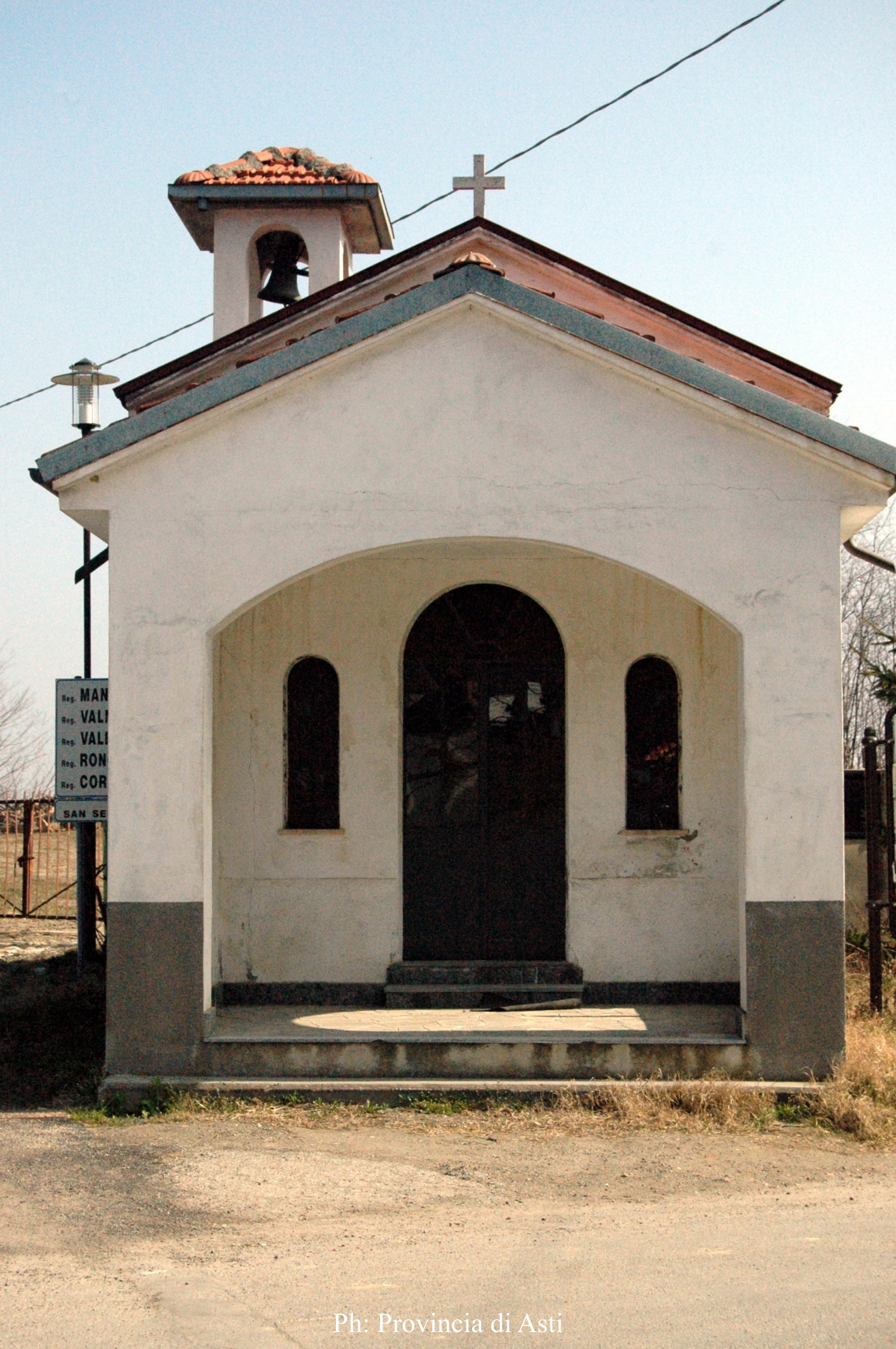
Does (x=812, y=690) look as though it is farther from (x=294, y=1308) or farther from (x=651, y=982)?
(x=294, y=1308)

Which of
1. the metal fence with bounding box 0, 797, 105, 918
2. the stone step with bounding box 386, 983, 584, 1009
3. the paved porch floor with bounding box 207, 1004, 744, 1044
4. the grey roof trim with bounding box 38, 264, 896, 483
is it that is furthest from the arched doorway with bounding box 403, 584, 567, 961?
the metal fence with bounding box 0, 797, 105, 918

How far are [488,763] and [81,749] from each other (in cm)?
360

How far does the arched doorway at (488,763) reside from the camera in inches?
408

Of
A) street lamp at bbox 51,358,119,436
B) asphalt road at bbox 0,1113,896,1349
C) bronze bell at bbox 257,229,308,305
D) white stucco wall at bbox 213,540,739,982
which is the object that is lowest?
asphalt road at bbox 0,1113,896,1349

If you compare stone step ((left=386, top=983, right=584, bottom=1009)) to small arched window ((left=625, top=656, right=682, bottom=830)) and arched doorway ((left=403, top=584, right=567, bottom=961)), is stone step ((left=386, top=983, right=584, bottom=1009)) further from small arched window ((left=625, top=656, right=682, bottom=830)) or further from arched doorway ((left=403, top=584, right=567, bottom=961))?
small arched window ((left=625, top=656, right=682, bottom=830))

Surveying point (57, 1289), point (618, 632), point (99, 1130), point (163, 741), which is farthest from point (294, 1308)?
point (618, 632)

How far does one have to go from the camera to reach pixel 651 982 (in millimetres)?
10125

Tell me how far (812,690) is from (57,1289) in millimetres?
5184

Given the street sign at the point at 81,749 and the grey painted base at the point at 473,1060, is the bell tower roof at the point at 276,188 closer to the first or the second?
the street sign at the point at 81,749

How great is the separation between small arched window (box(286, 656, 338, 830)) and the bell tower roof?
5856 millimetres

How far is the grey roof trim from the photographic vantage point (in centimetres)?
826

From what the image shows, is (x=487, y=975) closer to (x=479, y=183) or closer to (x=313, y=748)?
(x=313, y=748)

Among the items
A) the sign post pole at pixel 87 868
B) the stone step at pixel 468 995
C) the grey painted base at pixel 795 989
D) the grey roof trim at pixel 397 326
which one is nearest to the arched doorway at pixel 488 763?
the stone step at pixel 468 995

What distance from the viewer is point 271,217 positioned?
14.2 m
